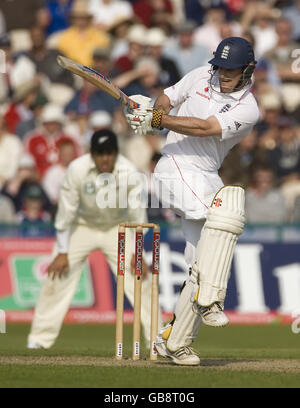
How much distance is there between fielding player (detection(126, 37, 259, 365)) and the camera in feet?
25.0

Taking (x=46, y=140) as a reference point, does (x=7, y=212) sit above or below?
below

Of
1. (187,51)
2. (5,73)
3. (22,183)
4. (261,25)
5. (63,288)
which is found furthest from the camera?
(261,25)

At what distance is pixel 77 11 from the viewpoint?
57.3ft

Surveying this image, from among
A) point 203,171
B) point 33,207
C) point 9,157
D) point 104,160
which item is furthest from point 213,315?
point 9,157

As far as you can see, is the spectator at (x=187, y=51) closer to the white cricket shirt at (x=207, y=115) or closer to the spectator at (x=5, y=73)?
the spectator at (x=5, y=73)

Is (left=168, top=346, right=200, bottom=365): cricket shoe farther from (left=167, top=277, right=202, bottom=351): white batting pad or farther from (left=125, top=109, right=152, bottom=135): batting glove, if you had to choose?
(left=125, top=109, right=152, bottom=135): batting glove

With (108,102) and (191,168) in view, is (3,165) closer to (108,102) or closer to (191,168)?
(108,102)

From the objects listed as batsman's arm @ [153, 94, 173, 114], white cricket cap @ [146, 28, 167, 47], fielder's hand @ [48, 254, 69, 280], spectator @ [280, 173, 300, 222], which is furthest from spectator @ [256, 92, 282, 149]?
batsman's arm @ [153, 94, 173, 114]

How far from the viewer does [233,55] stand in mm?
7801

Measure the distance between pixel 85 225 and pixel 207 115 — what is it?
352 centimetres

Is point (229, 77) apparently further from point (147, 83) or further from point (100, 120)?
point (147, 83)

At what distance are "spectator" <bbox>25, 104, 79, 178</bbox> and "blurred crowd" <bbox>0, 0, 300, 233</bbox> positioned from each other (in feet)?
0.05
